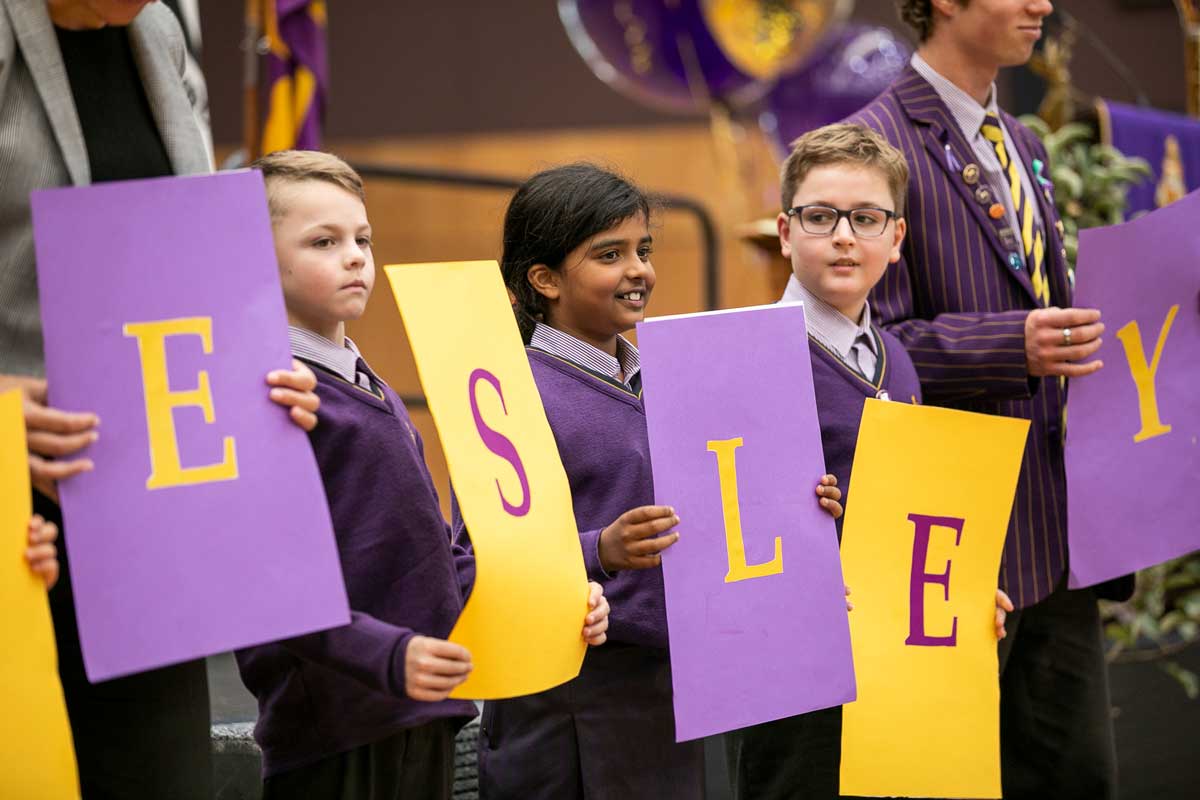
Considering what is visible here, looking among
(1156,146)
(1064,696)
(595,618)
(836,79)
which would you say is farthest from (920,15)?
(836,79)

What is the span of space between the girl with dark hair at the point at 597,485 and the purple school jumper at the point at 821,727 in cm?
9

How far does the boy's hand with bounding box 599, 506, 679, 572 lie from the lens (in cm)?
133

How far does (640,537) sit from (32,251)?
648 millimetres

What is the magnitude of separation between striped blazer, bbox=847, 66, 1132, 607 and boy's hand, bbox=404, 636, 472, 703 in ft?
2.73

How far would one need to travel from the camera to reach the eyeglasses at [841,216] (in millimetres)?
1615

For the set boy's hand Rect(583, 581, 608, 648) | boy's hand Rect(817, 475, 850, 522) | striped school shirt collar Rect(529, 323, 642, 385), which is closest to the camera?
boy's hand Rect(583, 581, 608, 648)

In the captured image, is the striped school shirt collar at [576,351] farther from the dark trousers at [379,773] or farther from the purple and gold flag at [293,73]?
the purple and gold flag at [293,73]

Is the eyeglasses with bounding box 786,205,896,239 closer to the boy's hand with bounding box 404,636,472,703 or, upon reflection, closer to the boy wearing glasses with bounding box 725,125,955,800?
the boy wearing glasses with bounding box 725,125,955,800

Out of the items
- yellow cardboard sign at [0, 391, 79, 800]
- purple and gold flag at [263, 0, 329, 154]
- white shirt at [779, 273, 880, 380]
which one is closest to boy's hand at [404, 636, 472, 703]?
yellow cardboard sign at [0, 391, 79, 800]

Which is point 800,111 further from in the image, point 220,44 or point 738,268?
point 220,44

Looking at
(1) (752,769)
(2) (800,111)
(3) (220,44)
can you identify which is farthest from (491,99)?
(1) (752,769)

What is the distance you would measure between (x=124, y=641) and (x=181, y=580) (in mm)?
65

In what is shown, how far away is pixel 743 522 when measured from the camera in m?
1.40

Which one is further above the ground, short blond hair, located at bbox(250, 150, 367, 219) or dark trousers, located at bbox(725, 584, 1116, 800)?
short blond hair, located at bbox(250, 150, 367, 219)
